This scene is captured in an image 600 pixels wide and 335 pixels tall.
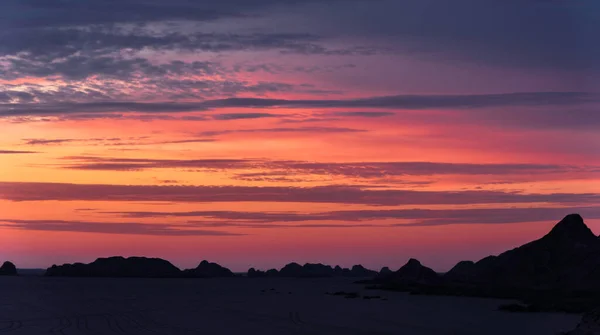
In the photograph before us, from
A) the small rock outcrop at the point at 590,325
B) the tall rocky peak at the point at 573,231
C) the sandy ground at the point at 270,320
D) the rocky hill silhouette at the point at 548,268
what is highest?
the tall rocky peak at the point at 573,231

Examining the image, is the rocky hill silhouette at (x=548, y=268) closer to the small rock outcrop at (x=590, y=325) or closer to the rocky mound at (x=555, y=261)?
the rocky mound at (x=555, y=261)

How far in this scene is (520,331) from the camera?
44.2 meters

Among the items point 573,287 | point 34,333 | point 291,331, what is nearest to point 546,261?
point 573,287

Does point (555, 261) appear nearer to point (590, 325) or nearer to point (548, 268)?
point (548, 268)

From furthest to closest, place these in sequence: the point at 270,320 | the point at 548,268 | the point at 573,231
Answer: the point at 573,231, the point at 548,268, the point at 270,320

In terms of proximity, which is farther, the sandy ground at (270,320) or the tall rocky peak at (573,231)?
the tall rocky peak at (573,231)

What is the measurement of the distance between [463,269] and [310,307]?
116 meters

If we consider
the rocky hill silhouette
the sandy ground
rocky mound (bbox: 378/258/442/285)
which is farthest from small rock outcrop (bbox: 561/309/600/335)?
rocky mound (bbox: 378/258/442/285)

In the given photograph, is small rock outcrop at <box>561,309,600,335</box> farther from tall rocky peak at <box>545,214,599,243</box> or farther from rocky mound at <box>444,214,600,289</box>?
tall rocky peak at <box>545,214,599,243</box>

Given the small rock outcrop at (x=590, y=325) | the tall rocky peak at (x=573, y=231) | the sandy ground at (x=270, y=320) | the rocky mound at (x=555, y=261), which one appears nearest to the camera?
the small rock outcrop at (x=590, y=325)

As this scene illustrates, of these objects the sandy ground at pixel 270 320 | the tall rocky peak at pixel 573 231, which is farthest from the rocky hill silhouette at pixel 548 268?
the sandy ground at pixel 270 320

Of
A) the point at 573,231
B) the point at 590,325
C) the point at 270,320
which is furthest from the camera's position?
the point at 573,231

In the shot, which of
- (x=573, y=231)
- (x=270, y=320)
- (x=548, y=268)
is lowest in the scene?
(x=270, y=320)

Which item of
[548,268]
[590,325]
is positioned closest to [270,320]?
[590,325]
